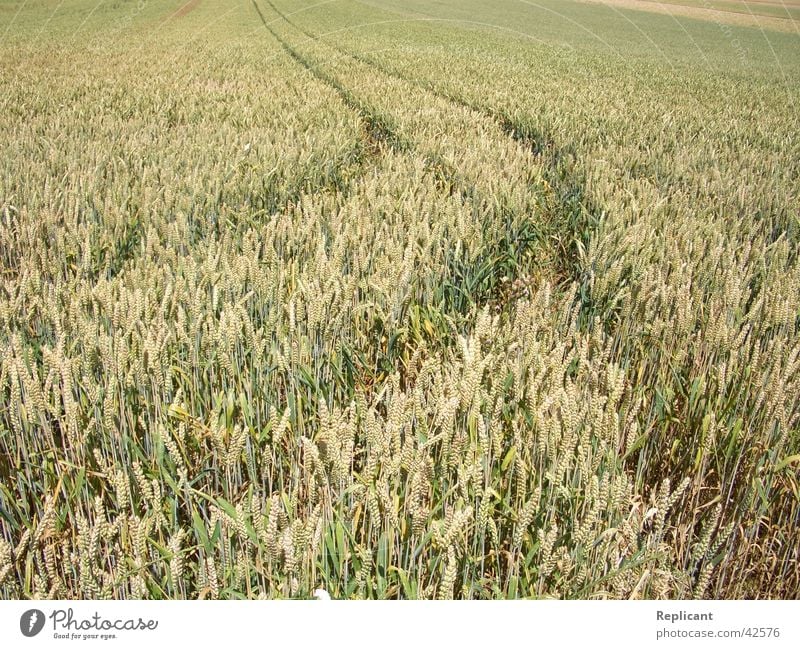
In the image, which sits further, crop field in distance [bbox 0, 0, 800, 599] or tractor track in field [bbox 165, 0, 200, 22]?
tractor track in field [bbox 165, 0, 200, 22]

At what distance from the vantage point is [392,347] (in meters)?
2.41

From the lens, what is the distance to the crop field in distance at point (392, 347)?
4.12 feet

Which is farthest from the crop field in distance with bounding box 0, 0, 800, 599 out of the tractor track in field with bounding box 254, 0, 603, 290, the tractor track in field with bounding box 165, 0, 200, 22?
the tractor track in field with bounding box 165, 0, 200, 22

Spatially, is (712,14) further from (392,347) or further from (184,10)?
(392,347)

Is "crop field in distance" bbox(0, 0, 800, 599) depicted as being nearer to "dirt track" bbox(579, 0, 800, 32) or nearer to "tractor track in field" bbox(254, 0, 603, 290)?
"tractor track in field" bbox(254, 0, 603, 290)

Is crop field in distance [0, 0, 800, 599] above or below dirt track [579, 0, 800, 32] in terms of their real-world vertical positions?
below

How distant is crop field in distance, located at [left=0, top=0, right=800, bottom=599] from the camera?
4.12 feet

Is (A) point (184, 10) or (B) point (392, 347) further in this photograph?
(A) point (184, 10)

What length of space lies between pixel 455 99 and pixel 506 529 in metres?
8.48

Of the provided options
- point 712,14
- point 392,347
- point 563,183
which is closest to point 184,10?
point 563,183

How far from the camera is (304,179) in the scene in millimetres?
4605

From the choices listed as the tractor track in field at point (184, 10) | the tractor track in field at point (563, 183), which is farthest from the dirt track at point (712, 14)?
the tractor track in field at point (563, 183)

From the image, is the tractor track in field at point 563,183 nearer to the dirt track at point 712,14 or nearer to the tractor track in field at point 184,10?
the tractor track in field at point 184,10

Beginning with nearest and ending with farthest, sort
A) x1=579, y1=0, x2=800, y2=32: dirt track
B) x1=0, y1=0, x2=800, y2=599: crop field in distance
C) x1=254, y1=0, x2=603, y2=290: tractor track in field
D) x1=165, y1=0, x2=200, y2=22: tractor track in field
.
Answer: x1=0, y1=0, x2=800, y2=599: crop field in distance < x1=254, y1=0, x2=603, y2=290: tractor track in field < x1=165, y1=0, x2=200, y2=22: tractor track in field < x1=579, y1=0, x2=800, y2=32: dirt track
